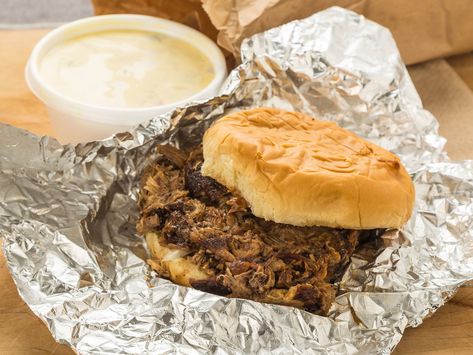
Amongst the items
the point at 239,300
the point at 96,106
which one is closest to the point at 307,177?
the point at 239,300

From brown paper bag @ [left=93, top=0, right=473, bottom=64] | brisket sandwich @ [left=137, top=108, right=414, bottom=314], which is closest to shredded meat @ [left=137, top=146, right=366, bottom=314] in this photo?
brisket sandwich @ [left=137, top=108, right=414, bottom=314]

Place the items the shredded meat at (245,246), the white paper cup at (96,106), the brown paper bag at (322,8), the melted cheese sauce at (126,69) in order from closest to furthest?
the shredded meat at (245,246)
the white paper cup at (96,106)
the melted cheese sauce at (126,69)
the brown paper bag at (322,8)

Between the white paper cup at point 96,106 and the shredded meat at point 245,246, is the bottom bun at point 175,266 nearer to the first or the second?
the shredded meat at point 245,246

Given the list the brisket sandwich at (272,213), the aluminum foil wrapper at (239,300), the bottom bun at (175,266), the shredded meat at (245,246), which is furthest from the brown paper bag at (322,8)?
the bottom bun at (175,266)

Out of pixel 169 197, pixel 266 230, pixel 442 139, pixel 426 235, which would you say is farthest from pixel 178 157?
pixel 442 139

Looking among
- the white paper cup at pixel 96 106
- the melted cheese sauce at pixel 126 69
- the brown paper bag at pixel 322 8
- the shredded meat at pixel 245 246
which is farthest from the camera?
the brown paper bag at pixel 322 8

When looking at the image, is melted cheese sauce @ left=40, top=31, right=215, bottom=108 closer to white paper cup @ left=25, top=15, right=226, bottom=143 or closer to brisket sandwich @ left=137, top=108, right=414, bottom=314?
white paper cup @ left=25, top=15, right=226, bottom=143
